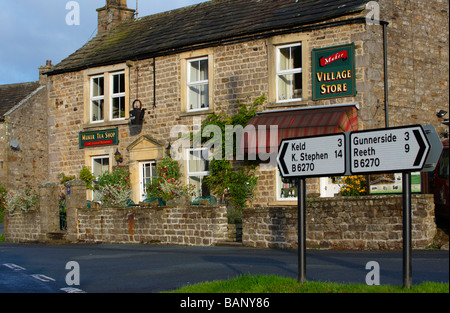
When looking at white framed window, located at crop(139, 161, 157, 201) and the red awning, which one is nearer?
the red awning

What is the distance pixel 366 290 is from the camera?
705 cm

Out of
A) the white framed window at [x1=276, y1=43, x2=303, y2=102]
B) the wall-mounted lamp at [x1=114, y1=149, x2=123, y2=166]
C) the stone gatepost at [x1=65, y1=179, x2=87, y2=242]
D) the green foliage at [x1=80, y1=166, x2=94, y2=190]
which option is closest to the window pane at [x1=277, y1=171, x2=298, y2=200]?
the white framed window at [x1=276, y1=43, x2=303, y2=102]

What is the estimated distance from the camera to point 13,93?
114ft

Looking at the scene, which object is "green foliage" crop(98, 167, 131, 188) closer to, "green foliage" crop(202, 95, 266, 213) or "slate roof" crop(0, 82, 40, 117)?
"green foliage" crop(202, 95, 266, 213)

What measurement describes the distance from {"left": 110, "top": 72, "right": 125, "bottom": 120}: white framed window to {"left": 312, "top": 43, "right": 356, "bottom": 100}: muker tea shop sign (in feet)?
26.1

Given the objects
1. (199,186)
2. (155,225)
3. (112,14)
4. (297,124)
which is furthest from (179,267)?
(112,14)

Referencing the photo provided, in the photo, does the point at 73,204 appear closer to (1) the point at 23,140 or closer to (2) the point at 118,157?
(2) the point at 118,157

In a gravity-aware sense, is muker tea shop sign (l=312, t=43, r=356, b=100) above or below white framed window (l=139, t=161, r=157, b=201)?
above

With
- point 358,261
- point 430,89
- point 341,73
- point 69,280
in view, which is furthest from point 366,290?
point 430,89

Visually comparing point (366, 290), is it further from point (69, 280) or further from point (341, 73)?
point (341, 73)

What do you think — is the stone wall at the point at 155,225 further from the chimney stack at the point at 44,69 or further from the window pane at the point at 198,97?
the chimney stack at the point at 44,69

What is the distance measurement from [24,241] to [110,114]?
18.2 feet

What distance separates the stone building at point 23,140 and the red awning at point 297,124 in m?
16.1

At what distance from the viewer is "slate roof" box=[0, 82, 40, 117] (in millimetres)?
32500
